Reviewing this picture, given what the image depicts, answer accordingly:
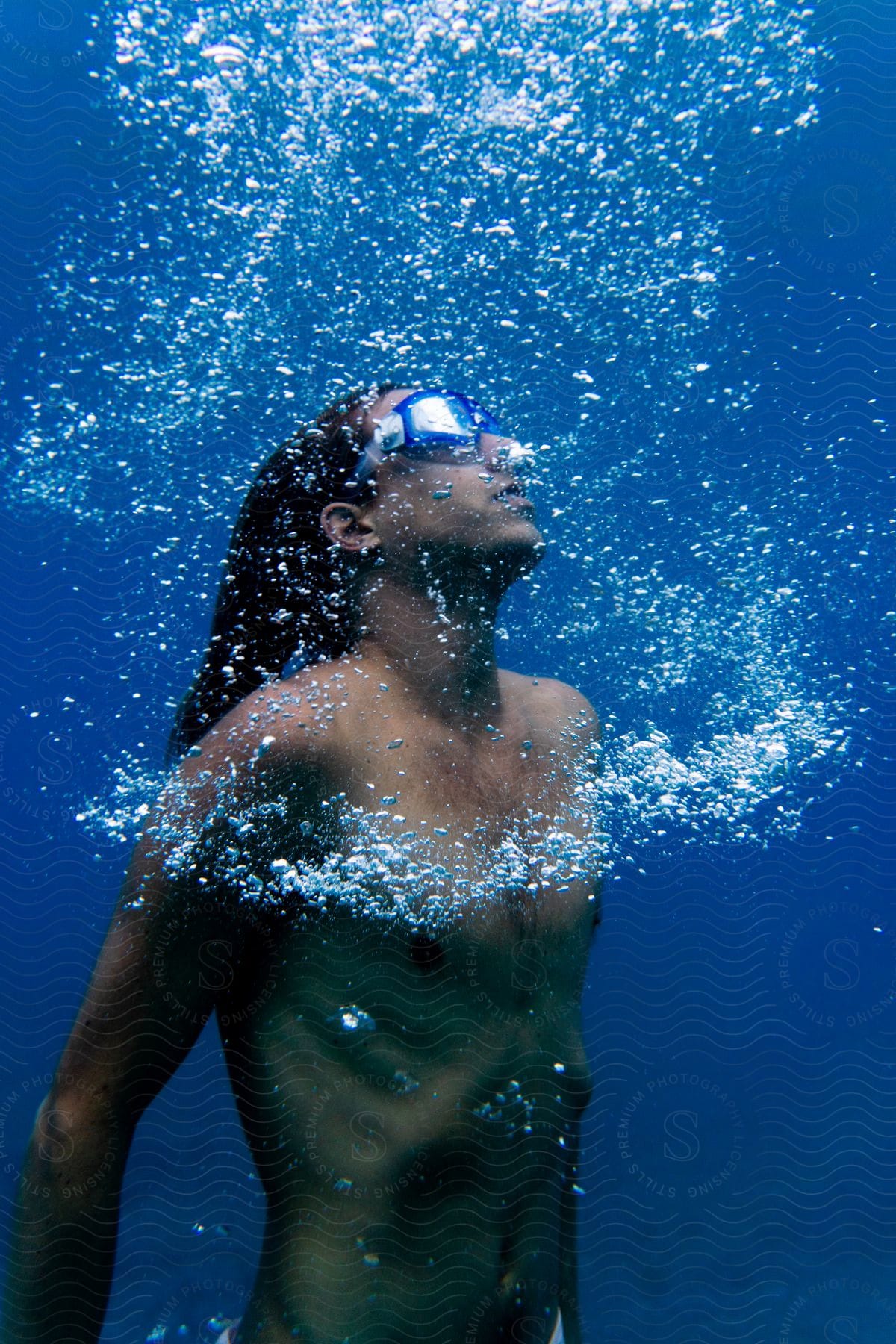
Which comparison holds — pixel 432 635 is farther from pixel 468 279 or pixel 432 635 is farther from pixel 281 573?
pixel 468 279

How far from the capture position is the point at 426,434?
1.98m

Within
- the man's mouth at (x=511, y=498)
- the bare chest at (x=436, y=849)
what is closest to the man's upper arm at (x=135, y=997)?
the bare chest at (x=436, y=849)

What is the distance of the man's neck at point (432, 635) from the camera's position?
189cm

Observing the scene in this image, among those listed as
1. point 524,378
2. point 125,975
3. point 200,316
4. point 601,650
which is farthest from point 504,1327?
point 200,316

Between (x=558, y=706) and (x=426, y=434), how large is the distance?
3.15 feet

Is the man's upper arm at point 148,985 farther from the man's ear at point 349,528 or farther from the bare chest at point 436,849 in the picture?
the man's ear at point 349,528

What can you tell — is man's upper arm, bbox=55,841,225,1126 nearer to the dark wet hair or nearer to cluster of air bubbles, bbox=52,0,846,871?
the dark wet hair

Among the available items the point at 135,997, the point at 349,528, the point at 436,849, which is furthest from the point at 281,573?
the point at 135,997

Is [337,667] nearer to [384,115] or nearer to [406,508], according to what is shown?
[406,508]

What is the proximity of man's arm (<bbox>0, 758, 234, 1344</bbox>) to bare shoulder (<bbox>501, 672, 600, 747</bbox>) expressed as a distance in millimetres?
1114

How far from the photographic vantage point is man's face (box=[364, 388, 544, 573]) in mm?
1917

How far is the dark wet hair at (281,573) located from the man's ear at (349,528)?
3 cm

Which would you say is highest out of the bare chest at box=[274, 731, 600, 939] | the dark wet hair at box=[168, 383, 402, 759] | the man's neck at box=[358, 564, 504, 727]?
the dark wet hair at box=[168, 383, 402, 759]

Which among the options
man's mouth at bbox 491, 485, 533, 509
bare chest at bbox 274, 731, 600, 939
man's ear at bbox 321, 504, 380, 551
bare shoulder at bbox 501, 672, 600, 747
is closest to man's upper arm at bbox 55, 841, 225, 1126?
bare chest at bbox 274, 731, 600, 939
